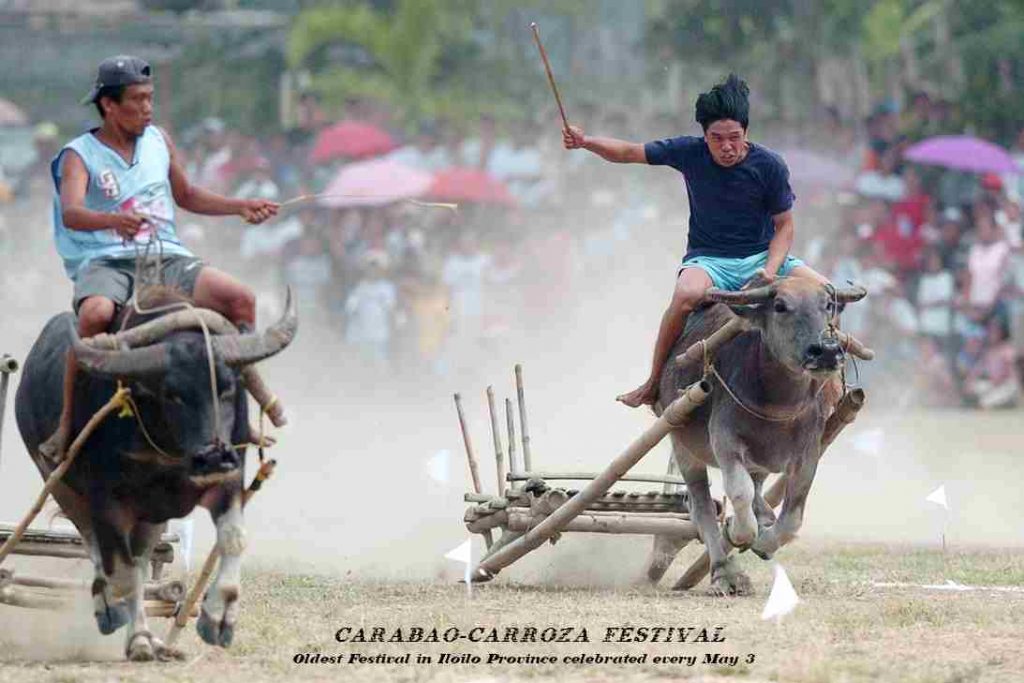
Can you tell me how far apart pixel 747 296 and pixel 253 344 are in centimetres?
278

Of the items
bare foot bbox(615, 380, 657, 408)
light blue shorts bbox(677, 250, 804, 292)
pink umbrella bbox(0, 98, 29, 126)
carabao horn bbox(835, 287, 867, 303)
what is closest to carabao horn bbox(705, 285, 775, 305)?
carabao horn bbox(835, 287, 867, 303)

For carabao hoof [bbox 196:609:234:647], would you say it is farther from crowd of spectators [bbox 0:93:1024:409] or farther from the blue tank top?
crowd of spectators [bbox 0:93:1024:409]

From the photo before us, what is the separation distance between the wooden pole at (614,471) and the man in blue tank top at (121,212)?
223 centimetres

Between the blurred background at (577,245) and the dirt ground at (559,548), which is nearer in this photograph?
the dirt ground at (559,548)

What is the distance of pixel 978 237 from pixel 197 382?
1383 centimetres

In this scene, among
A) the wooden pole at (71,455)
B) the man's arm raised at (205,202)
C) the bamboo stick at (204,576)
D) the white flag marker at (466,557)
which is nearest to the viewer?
the wooden pole at (71,455)

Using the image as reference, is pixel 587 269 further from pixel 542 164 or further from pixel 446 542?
pixel 446 542

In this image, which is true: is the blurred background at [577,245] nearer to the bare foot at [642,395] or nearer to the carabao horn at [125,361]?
the bare foot at [642,395]

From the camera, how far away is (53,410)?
9312mm

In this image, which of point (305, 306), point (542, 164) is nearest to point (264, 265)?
point (305, 306)

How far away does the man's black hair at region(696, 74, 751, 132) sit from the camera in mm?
10820

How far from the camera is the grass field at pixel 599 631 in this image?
8.41 metres

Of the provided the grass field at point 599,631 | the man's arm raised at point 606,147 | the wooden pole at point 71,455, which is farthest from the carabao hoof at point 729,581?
the wooden pole at point 71,455

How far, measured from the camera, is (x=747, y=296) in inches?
410
